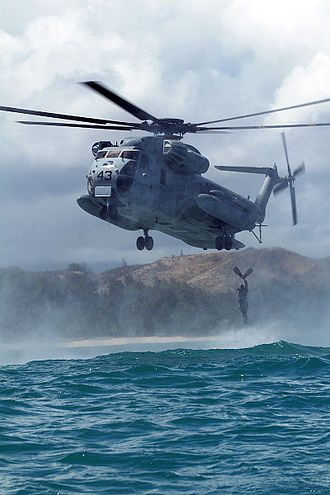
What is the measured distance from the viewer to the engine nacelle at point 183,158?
114 ft

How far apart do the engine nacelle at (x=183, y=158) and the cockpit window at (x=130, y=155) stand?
1762mm

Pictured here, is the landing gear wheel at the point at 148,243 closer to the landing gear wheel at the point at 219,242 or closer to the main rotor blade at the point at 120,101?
the landing gear wheel at the point at 219,242

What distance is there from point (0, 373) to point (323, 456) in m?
17.5

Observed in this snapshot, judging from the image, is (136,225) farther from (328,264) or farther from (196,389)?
(328,264)

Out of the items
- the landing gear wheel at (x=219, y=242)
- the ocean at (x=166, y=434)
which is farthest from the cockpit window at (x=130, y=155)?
the ocean at (x=166, y=434)

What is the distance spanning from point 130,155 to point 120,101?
4048mm

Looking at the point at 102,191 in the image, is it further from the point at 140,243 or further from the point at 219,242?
the point at 219,242

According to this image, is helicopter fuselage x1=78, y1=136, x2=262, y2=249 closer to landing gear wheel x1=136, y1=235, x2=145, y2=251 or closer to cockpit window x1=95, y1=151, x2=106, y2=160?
cockpit window x1=95, y1=151, x2=106, y2=160

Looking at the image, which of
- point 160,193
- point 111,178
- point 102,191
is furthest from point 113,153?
point 160,193

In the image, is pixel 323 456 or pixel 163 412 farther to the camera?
pixel 163 412

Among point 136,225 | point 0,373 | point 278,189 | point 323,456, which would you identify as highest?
point 278,189

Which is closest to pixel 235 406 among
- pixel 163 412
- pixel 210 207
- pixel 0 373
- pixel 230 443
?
pixel 163 412

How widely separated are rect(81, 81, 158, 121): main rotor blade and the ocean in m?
10.4

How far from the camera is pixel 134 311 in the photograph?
366 feet
